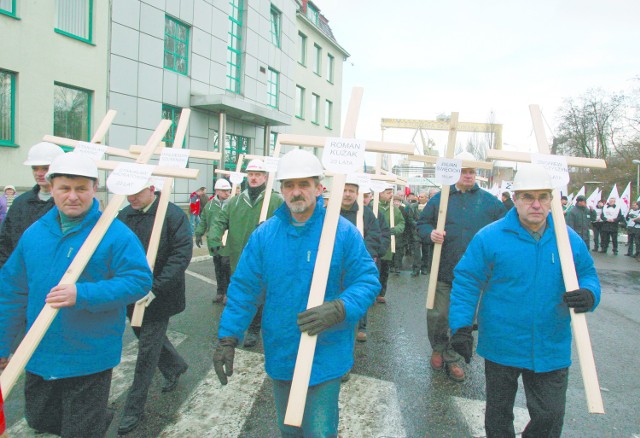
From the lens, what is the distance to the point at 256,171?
6.09 metres

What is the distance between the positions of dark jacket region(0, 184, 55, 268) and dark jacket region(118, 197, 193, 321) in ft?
2.12

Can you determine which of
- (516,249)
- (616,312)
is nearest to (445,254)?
(516,249)

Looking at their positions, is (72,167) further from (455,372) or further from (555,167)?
(455,372)

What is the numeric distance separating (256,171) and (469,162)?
9.05ft

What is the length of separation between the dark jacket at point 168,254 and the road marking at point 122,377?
800 millimetres

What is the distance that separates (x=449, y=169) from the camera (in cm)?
437

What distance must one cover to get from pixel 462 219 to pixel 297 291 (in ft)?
8.75

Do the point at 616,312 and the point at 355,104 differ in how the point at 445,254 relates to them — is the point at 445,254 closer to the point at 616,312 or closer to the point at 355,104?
the point at 355,104

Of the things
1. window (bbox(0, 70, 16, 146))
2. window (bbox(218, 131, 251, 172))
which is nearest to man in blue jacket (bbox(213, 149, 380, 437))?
window (bbox(0, 70, 16, 146))

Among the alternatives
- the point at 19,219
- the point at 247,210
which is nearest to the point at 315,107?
the point at 247,210

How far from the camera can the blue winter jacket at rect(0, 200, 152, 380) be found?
2588mm

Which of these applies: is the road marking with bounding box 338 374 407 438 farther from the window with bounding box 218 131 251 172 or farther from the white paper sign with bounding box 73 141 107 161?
the window with bounding box 218 131 251 172

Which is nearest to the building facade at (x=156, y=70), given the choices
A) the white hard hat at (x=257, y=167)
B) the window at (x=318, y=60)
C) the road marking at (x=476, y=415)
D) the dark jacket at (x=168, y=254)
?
the window at (x=318, y=60)

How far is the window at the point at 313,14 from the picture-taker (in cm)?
2824
